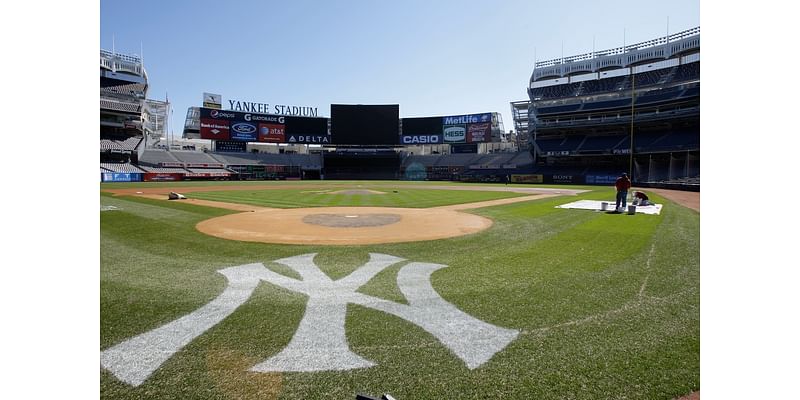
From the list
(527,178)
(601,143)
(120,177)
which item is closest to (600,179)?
(601,143)

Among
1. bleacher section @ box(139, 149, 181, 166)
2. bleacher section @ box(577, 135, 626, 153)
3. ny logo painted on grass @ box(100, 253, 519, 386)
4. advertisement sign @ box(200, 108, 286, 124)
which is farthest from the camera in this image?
advertisement sign @ box(200, 108, 286, 124)

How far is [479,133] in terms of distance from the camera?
242ft

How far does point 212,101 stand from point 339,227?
75.5m

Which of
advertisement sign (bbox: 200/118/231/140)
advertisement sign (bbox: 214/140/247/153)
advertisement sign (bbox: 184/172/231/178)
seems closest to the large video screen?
advertisement sign (bbox: 214/140/247/153)

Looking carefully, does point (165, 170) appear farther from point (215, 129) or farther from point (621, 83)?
point (621, 83)

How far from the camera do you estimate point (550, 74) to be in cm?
6719

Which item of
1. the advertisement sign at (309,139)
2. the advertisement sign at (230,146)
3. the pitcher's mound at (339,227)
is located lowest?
the pitcher's mound at (339,227)

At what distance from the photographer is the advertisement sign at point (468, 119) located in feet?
238

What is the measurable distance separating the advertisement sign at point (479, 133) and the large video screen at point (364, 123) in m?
14.9

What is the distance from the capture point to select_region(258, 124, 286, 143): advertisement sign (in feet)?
240

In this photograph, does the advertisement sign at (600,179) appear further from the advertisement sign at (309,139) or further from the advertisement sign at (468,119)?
the advertisement sign at (309,139)

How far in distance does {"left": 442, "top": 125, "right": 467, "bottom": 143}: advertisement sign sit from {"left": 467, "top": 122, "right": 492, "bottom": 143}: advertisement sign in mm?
1040

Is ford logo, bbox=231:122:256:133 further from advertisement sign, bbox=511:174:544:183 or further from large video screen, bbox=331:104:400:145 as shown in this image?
advertisement sign, bbox=511:174:544:183

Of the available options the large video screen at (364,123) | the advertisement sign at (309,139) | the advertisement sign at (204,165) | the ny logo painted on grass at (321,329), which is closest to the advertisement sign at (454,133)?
the large video screen at (364,123)
